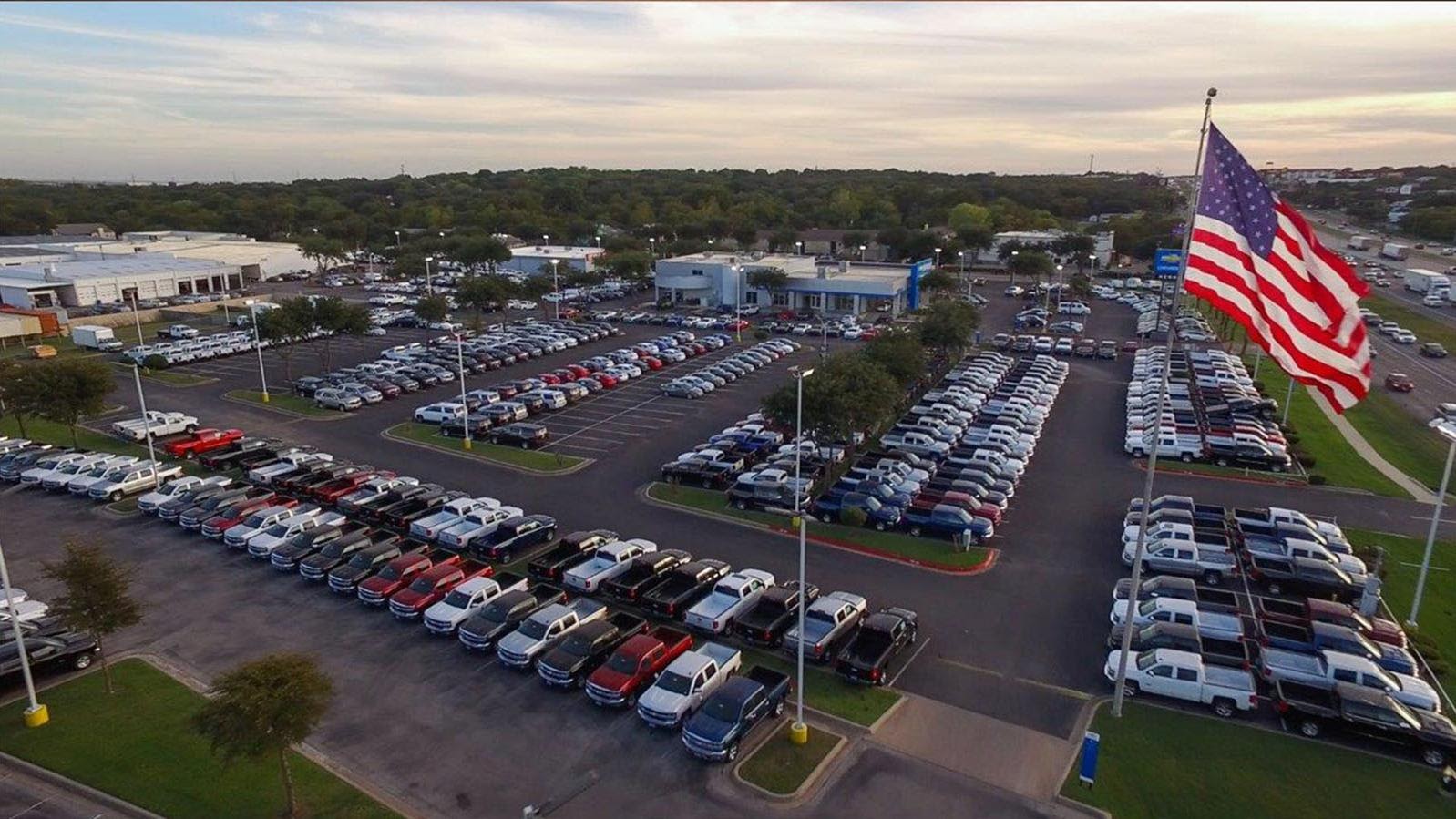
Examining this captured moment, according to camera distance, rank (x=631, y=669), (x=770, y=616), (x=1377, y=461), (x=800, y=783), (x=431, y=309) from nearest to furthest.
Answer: (x=800, y=783), (x=631, y=669), (x=770, y=616), (x=1377, y=461), (x=431, y=309)

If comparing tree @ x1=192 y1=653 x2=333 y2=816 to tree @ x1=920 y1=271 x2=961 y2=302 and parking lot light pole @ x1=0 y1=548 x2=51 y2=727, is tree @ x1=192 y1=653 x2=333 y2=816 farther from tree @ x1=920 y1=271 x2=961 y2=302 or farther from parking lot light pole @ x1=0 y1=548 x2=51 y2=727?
tree @ x1=920 y1=271 x2=961 y2=302

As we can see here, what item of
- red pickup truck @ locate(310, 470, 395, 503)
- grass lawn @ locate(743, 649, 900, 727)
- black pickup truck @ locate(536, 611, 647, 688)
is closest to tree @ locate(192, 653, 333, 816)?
black pickup truck @ locate(536, 611, 647, 688)

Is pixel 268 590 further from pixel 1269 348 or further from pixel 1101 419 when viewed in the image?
pixel 1101 419

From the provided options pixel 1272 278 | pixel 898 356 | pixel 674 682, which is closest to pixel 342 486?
pixel 674 682

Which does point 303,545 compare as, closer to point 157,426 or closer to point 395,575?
point 395,575

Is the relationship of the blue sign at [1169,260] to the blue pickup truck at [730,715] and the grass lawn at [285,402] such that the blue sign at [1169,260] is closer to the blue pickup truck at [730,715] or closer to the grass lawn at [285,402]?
the blue pickup truck at [730,715]
